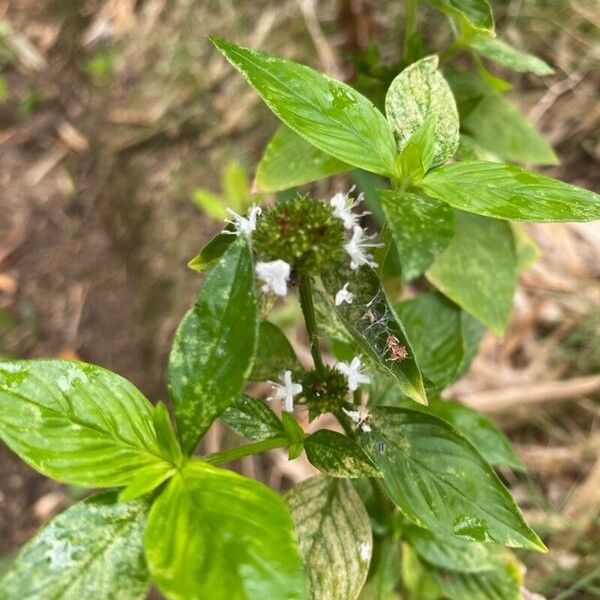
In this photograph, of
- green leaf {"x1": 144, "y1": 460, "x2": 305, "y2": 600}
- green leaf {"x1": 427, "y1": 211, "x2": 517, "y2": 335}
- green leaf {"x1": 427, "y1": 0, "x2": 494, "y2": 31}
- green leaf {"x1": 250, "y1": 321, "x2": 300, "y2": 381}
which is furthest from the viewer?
green leaf {"x1": 427, "y1": 211, "x2": 517, "y2": 335}

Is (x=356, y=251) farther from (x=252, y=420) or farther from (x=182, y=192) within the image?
(x=182, y=192)

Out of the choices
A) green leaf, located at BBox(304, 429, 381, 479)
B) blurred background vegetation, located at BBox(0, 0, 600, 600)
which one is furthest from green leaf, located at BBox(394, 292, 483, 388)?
blurred background vegetation, located at BBox(0, 0, 600, 600)

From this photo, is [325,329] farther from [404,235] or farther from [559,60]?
[559,60]

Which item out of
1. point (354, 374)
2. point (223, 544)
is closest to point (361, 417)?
point (354, 374)

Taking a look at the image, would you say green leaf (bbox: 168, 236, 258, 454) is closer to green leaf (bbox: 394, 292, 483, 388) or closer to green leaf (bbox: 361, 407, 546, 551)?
green leaf (bbox: 361, 407, 546, 551)

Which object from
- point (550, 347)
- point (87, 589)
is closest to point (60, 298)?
point (550, 347)

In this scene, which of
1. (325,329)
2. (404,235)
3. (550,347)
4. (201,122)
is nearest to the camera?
(404,235)

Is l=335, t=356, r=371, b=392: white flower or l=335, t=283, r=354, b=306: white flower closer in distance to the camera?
l=335, t=283, r=354, b=306: white flower

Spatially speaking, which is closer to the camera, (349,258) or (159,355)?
(349,258)
